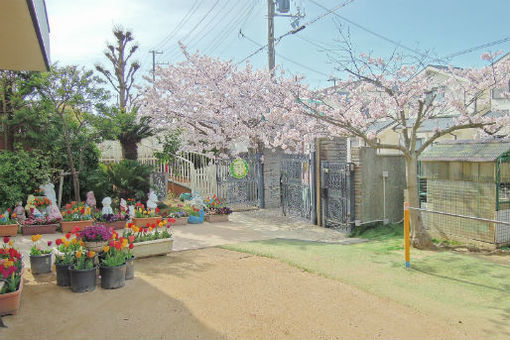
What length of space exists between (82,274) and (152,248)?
5.74 ft

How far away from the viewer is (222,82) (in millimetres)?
14719

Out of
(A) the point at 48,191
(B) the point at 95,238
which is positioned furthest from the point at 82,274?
(A) the point at 48,191

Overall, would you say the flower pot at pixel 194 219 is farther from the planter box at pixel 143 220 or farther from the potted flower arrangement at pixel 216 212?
the planter box at pixel 143 220

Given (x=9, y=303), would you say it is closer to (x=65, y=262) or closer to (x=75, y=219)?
(x=65, y=262)

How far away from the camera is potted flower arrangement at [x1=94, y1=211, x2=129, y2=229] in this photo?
8.95 m

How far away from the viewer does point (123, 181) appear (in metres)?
11.2

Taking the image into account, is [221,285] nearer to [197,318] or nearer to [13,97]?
[197,318]

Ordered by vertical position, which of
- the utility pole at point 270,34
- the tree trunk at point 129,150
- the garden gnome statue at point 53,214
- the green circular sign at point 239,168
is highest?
the utility pole at point 270,34

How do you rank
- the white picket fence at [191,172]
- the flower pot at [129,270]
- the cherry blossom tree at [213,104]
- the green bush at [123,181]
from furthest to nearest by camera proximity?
the cherry blossom tree at [213,104] < the white picket fence at [191,172] < the green bush at [123,181] < the flower pot at [129,270]

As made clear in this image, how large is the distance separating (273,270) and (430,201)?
4241mm

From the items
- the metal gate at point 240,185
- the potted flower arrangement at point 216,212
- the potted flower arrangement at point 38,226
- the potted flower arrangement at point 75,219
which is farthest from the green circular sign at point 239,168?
the potted flower arrangement at point 38,226

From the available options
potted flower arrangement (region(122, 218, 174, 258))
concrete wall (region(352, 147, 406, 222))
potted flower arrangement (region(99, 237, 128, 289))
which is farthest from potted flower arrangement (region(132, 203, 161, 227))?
concrete wall (region(352, 147, 406, 222))

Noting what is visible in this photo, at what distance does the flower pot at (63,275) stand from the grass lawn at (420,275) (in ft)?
9.68

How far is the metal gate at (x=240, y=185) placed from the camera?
516 inches
